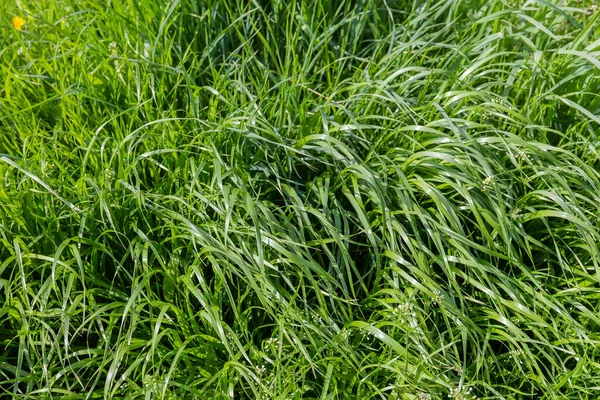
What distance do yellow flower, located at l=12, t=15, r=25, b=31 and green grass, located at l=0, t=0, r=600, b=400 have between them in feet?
1.37

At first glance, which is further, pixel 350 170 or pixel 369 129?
pixel 369 129

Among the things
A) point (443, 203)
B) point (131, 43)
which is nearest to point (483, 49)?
point (443, 203)

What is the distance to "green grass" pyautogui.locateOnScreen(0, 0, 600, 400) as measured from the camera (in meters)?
2.19

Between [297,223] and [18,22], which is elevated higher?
[18,22]

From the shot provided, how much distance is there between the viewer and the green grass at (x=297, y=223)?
86.2 inches

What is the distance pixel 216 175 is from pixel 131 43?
931mm

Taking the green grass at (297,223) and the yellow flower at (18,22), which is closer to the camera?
the green grass at (297,223)

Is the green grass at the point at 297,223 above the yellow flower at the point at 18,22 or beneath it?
beneath

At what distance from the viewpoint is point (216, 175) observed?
229cm

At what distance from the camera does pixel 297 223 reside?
2.53 meters

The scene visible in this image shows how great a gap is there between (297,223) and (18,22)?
1620 millimetres

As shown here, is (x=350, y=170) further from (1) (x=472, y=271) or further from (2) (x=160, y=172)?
(2) (x=160, y=172)

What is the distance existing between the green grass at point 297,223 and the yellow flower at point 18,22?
416mm

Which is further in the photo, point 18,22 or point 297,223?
point 18,22
